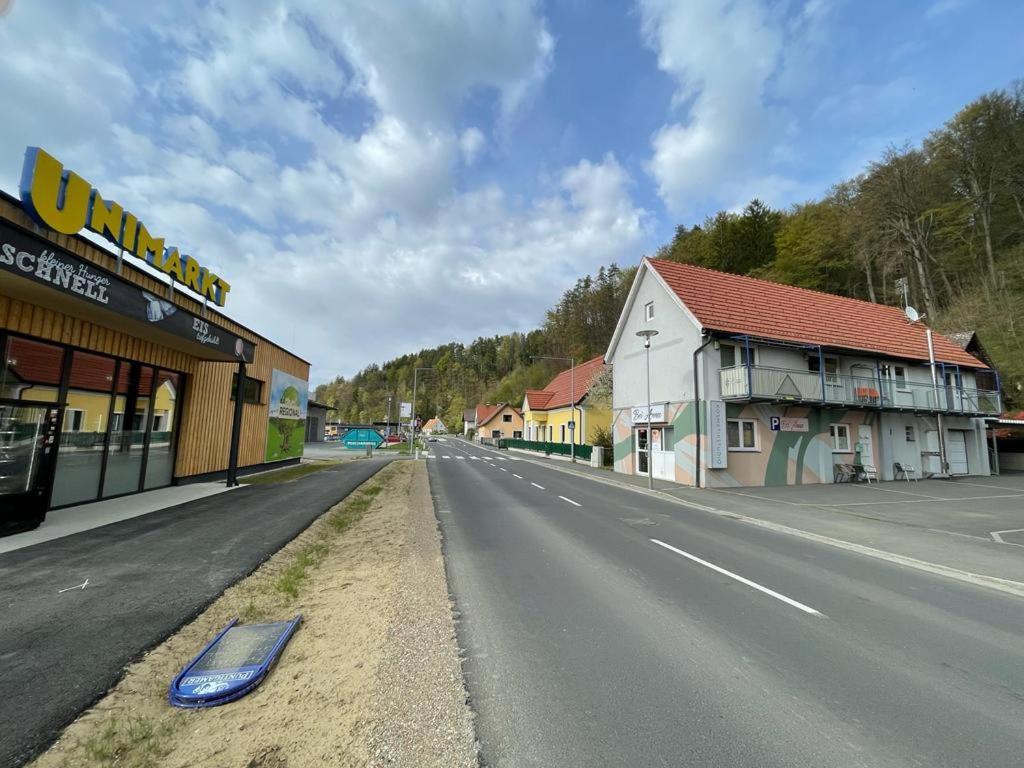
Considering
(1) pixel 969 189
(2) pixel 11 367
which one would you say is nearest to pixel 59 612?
(2) pixel 11 367

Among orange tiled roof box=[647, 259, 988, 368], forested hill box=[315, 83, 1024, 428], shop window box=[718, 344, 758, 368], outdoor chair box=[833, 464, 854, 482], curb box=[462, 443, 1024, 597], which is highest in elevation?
forested hill box=[315, 83, 1024, 428]

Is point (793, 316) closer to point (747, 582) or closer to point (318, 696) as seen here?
point (747, 582)

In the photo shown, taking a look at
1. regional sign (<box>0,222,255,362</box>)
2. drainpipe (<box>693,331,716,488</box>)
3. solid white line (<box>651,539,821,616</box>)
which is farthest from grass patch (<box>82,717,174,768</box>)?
drainpipe (<box>693,331,716,488</box>)

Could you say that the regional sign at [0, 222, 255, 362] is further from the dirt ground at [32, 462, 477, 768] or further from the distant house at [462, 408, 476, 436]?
the distant house at [462, 408, 476, 436]

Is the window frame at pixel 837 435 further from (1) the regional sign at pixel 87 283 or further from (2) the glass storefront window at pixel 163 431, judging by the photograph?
(2) the glass storefront window at pixel 163 431

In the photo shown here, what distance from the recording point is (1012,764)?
2.73m

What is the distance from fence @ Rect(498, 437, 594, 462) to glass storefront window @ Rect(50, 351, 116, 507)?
79.2 feet

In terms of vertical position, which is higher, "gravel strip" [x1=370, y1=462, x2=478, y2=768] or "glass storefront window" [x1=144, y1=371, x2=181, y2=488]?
"glass storefront window" [x1=144, y1=371, x2=181, y2=488]

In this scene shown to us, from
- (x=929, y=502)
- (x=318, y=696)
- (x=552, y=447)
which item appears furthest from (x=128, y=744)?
(x=552, y=447)

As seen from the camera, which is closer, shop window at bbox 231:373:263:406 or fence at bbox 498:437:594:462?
shop window at bbox 231:373:263:406

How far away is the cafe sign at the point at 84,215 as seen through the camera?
7.79 meters

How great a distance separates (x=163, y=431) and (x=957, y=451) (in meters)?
35.5

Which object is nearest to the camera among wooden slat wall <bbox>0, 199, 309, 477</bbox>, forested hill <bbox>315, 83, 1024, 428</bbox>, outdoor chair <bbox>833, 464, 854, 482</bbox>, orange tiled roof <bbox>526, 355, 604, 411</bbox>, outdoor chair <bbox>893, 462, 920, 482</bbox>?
wooden slat wall <bbox>0, 199, 309, 477</bbox>

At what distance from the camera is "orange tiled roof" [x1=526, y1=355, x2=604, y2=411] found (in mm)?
40031
